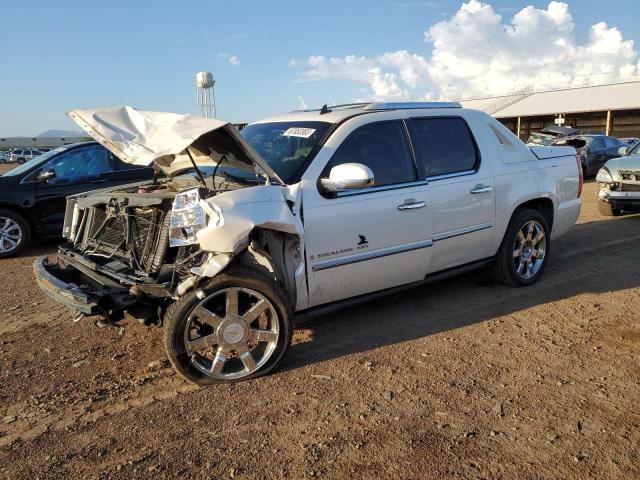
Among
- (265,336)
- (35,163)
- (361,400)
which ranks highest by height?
(35,163)

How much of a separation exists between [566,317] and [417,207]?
1.69 m

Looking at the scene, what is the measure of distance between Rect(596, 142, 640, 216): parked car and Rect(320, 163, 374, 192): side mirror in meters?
7.22

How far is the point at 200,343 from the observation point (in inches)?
134

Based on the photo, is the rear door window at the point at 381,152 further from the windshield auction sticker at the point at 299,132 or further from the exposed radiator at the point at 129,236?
the exposed radiator at the point at 129,236

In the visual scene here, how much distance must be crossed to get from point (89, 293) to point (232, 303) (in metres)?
0.91

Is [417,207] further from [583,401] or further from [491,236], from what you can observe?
[583,401]

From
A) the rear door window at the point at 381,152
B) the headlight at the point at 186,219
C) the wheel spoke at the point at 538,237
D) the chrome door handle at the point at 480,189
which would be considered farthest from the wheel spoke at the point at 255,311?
the wheel spoke at the point at 538,237

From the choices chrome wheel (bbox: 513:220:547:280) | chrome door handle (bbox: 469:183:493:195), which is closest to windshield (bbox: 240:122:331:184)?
chrome door handle (bbox: 469:183:493:195)

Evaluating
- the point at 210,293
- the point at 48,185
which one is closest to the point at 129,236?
the point at 210,293

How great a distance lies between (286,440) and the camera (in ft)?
9.42

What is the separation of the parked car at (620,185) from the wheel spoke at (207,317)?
8176 mm

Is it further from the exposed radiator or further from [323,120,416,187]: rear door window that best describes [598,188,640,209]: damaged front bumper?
the exposed radiator

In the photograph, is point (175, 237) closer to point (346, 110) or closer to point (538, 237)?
point (346, 110)

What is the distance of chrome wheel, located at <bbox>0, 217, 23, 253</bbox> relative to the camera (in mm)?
7582
